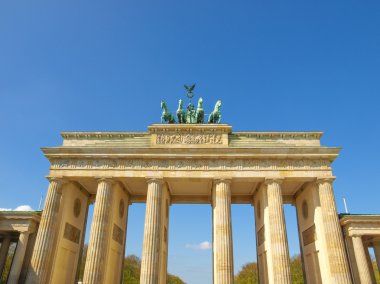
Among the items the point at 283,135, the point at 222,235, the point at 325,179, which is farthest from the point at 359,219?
the point at 222,235

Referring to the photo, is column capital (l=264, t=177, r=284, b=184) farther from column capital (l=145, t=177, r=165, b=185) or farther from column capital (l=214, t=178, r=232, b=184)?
column capital (l=145, t=177, r=165, b=185)

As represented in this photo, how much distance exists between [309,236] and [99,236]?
20.0 metres

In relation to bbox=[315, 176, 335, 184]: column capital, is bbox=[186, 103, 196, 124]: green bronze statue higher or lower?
higher

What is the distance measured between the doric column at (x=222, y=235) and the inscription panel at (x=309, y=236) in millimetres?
8491

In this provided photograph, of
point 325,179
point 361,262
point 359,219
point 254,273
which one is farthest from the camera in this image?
point 254,273

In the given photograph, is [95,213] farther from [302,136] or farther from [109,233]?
[302,136]

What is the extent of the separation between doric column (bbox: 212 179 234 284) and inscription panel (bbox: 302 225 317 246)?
849 cm

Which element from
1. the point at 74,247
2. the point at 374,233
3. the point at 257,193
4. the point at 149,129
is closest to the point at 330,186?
the point at 374,233

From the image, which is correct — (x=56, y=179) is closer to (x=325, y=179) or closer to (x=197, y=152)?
(x=197, y=152)

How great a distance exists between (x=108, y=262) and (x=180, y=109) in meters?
16.9

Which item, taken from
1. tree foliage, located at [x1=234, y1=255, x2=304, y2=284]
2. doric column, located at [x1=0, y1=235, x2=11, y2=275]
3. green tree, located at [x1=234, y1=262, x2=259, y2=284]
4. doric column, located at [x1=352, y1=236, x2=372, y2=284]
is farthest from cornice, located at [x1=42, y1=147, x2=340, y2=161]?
green tree, located at [x1=234, y1=262, x2=259, y2=284]

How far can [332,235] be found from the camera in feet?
82.4

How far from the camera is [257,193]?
31812 mm

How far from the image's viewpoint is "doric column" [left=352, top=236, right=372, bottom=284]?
79.4ft
